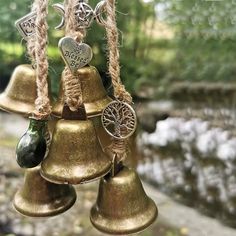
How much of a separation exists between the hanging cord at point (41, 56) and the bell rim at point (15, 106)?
3.7 inches

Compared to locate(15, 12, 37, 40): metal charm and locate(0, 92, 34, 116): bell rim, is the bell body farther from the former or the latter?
locate(15, 12, 37, 40): metal charm

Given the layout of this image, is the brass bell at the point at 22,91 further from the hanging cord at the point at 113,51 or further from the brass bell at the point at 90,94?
the hanging cord at the point at 113,51

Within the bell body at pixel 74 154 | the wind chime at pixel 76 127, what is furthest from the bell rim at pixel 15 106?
the bell body at pixel 74 154

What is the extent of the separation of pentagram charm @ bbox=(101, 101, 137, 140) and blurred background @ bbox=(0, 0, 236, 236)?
1.26 m

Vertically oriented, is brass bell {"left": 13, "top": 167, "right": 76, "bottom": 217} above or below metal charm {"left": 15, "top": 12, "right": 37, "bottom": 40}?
below

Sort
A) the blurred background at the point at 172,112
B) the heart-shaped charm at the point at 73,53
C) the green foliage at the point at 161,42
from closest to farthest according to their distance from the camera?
the heart-shaped charm at the point at 73,53 → the blurred background at the point at 172,112 → the green foliage at the point at 161,42

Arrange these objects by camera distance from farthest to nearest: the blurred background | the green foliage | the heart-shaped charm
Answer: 1. the green foliage
2. the blurred background
3. the heart-shaped charm

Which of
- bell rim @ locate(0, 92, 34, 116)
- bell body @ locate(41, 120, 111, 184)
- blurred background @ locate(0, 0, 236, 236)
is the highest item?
bell rim @ locate(0, 92, 34, 116)

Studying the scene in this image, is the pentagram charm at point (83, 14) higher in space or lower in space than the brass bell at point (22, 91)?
higher

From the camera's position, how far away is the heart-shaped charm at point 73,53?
668mm

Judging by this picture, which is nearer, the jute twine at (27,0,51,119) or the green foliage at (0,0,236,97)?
the jute twine at (27,0,51,119)

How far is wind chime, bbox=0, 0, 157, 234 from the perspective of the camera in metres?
0.71

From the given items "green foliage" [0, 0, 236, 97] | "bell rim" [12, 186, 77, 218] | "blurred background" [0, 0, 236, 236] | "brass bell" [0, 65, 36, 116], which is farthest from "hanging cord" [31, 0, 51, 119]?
"green foliage" [0, 0, 236, 97]

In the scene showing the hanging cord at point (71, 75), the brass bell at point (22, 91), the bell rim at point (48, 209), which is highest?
the hanging cord at point (71, 75)
